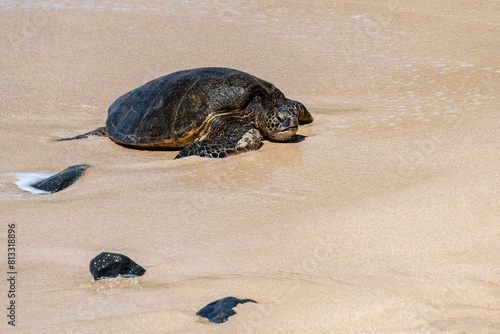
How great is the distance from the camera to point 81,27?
8.62m

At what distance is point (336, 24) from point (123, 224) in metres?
6.36

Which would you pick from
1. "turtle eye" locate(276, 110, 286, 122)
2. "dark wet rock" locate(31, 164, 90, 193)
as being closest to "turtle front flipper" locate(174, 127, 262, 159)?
"turtle eye" locate(276, 110, 286, 122)

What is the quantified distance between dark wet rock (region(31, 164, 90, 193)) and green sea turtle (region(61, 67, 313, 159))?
0.93 m

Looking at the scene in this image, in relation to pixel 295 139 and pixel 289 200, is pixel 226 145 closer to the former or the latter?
pixel 295 139

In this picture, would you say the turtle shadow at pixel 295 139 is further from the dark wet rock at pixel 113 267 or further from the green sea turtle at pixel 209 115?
the dark wet rock at pixel 113 267

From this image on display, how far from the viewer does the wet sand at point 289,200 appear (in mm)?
2186

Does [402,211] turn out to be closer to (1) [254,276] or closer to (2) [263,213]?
(2) [263,213]

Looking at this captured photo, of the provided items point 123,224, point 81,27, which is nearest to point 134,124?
point 123,224

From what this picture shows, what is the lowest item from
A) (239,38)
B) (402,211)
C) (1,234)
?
(1,234)

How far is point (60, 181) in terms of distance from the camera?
3873 mm

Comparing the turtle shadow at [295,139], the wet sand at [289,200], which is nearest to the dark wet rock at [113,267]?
the wet sand at [289,200]

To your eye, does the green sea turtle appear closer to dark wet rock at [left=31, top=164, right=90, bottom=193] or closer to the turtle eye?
the turtle eye

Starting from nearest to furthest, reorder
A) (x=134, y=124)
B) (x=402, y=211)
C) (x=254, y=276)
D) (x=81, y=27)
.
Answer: (x=254, y=276), (x=402, y=211), (x=134, y=124), (x=81, y=27)

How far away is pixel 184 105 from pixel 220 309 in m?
3.03
